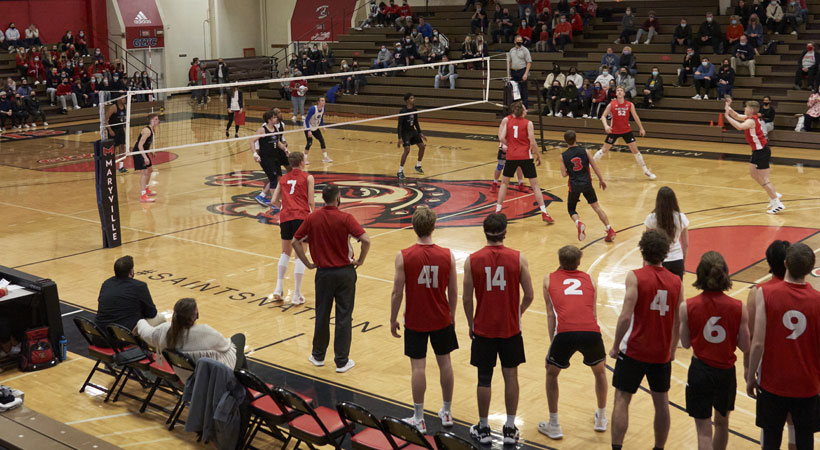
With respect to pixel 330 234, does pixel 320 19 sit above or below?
above

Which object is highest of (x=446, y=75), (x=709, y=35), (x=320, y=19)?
(x=320, y=19)

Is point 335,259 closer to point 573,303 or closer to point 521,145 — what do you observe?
point 573,303

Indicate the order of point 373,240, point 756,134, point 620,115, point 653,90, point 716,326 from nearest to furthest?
point 716,326 → point 373,240 → point 756,134 → point 620,115 → point 653,90

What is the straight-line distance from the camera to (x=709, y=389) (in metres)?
5.96

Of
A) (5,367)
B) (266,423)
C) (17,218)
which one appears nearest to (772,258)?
(266,423)

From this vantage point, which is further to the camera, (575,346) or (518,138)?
(518,138)

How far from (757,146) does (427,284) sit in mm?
9749

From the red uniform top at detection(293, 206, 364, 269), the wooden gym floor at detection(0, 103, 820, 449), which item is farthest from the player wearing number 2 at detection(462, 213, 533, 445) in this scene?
the red uniform top at detection(293, 206, 364, 269)

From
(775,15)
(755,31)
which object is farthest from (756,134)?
(775,15)

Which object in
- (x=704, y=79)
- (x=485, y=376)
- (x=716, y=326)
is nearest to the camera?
(x=716, y=326)

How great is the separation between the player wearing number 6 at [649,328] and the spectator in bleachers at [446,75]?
24236mm

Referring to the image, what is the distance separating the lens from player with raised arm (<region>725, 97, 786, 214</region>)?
14516 millimetres

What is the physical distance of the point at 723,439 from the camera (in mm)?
6141

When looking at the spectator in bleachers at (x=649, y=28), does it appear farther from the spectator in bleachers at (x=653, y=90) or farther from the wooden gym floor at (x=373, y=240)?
the wooden gym floor at (x=373, y=240)
